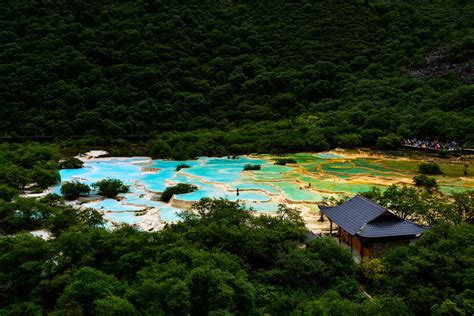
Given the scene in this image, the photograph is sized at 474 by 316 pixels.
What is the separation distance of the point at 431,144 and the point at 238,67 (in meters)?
30.6

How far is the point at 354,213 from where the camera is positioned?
15.4 m

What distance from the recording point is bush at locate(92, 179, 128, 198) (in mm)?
25250

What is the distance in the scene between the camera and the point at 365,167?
31.8m

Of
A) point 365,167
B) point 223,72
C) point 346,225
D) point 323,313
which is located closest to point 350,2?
point 223,72

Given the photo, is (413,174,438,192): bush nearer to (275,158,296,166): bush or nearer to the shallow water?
the shallow water

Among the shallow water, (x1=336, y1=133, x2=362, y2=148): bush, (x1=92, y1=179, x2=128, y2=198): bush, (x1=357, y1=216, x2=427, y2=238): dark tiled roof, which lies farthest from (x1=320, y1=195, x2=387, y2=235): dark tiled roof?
(x1=336, y1=133, x2=362, y2=148): bush

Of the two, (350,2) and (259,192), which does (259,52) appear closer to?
(350,2)

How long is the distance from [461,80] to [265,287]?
49689 mm

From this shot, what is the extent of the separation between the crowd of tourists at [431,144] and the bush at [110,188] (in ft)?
82.4

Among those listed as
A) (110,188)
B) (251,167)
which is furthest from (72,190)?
(251,167)

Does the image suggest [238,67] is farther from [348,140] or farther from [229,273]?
[229,273]

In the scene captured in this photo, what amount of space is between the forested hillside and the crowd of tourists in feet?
2.76

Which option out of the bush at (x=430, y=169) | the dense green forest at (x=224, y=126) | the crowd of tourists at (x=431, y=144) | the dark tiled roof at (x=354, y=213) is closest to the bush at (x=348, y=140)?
the dense green forest at (x=224, y=126)

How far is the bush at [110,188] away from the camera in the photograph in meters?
25.2
